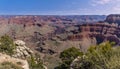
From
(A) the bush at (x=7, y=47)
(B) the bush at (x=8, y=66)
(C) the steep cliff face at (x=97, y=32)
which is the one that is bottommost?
(C) the steep cliff face at (x=97, y=32)

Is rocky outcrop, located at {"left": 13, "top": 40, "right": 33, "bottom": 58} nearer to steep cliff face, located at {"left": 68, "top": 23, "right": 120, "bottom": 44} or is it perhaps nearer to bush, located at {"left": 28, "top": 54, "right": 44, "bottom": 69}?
bush, located at {"left": 28, "top": 54, "right": 44, "bottom": 69}

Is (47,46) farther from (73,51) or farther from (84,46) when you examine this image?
(73,51)

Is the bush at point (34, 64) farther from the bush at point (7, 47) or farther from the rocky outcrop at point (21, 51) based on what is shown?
the bush at point (7, 47)

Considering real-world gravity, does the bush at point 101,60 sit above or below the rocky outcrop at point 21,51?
above

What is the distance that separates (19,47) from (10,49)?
423cm

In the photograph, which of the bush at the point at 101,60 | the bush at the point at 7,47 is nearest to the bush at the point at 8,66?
the bush at the point at 101,60

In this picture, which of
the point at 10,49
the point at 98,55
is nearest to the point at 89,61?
the point at 98,55

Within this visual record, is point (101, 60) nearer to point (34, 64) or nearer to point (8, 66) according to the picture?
point (8, 66)

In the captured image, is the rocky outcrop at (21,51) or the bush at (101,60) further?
the rocky outcrop at (21,51)

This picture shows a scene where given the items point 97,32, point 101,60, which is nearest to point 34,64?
point 101,60

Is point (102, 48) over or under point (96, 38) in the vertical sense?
over

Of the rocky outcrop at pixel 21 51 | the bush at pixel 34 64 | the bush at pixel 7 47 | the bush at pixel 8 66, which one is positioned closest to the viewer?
the bush at pixel 8 66

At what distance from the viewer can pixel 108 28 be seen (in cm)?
17338

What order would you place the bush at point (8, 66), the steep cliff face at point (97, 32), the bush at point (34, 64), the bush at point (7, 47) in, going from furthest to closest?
the steep cliff face at point (97, 32), the bush at point (7, 47), the bush at point (34, 64), the bush at point (8, 66)
